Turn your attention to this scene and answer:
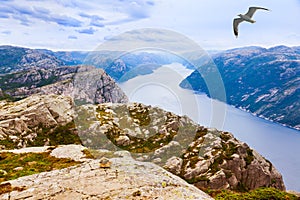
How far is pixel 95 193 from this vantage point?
50.6 feet

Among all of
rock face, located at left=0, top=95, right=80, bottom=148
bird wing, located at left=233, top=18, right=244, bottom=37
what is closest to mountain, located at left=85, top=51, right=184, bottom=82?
bird wing, located at left=233, top=18, right=244, bottom=37

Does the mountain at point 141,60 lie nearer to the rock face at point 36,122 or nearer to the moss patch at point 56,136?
the rock face at point 36,122

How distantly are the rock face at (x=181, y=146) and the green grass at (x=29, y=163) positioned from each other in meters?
32.5

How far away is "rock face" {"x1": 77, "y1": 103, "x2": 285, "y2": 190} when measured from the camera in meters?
63.7

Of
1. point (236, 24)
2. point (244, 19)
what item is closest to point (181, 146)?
point (236, 24)

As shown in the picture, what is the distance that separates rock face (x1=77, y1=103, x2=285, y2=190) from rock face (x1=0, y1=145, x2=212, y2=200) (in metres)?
40.3

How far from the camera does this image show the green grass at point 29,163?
840 inches

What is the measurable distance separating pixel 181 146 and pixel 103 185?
5918 centimetres

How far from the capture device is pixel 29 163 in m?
25.0

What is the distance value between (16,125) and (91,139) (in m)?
20.9

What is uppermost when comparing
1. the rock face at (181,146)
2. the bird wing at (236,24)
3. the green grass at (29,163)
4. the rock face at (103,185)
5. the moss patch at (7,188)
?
the bird wing at (236,24)

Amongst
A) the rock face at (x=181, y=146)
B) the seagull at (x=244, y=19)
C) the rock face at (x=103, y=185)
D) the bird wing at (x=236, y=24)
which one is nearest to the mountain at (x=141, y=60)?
the bird wing at (x=236, y=24)

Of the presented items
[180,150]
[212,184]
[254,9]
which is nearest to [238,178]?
[212,184]

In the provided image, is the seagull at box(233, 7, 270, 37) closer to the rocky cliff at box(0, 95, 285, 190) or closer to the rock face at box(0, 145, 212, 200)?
the rock face at box(0, 145, 212, 200)
